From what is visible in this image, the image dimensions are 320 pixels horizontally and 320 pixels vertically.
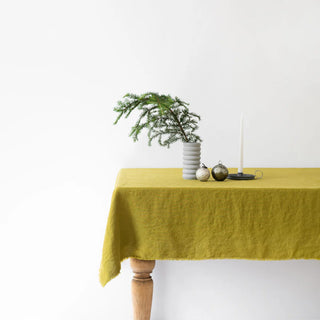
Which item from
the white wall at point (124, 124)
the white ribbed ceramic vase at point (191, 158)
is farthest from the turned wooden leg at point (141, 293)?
the white wall at point (124, 124)

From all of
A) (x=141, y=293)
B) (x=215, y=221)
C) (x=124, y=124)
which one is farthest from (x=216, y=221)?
(x=124, y=124)

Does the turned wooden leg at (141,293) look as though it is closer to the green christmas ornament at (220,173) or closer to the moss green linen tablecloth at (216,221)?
the moss green linen tablecloth at (216,221)

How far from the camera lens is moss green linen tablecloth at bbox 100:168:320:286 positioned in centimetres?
150

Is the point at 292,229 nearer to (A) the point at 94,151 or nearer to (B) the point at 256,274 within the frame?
(B) the point at 256,274

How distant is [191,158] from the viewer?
1.67 meters

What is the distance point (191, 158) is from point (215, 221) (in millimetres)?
256

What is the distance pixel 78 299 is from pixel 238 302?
71 centimetres

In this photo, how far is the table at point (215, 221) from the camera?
4.91ft

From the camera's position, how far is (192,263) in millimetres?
2162

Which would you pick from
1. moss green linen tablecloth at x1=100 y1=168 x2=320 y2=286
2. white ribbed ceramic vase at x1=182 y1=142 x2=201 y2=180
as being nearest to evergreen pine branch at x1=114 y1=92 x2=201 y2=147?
white ribbed ceramic vase at x1=182 y1=142 x2=201 y2=180

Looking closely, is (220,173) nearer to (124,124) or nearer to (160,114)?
(160,114)

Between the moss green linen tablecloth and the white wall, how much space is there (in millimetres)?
651

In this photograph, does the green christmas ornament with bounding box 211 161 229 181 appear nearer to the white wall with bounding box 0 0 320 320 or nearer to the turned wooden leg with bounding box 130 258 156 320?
the turned wooden leg with bounding box 130 258 156 320

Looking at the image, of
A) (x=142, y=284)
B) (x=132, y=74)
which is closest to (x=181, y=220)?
(x=142, y=284)
